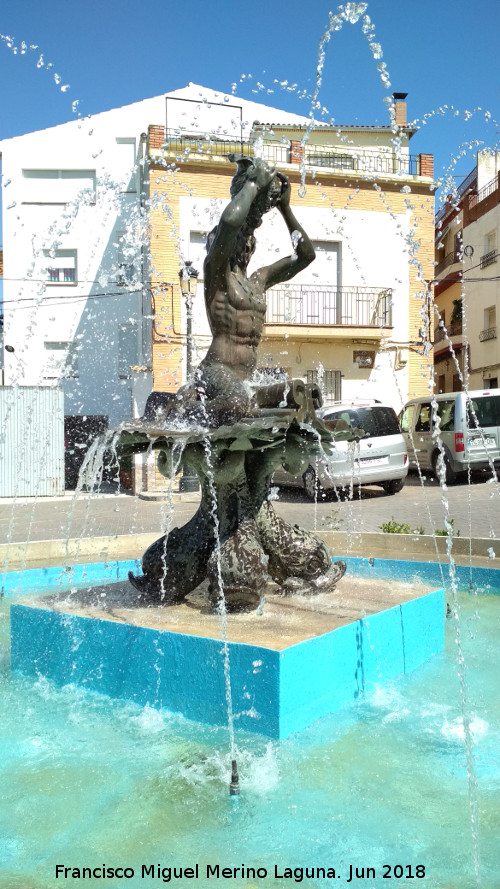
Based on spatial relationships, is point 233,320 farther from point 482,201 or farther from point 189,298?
point 482,201

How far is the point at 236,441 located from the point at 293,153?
69.3 ft

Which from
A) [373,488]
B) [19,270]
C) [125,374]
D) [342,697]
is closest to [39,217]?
[19,270]

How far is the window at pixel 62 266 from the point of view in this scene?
78.8ft

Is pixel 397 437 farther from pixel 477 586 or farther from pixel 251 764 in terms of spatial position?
pixel 251 764

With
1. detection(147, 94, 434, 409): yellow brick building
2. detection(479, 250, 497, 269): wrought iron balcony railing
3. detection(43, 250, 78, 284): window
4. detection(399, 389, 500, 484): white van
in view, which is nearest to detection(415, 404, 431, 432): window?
detection(399, 389, 500, 484): white van

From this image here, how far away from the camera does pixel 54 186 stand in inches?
944

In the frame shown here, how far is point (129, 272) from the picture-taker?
23500 millimetres

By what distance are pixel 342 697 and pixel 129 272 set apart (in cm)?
2098

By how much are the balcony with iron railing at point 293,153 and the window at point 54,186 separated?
3.47 m

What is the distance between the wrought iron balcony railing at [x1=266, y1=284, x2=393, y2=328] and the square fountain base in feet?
59.1

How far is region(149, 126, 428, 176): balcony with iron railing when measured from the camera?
21.5 m

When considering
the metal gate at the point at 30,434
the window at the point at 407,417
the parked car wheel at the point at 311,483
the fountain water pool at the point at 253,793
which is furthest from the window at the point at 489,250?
the fountain water pool at the point at 253,793

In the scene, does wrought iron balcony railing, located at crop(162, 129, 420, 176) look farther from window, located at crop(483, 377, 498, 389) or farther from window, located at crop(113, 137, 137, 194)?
window, located at crop(483, 377, 498, 389)

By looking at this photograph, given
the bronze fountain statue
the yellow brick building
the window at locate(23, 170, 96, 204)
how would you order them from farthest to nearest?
the window at locate(23, 170, 96, 204), the yellow brick building, the bronze fountain statue
